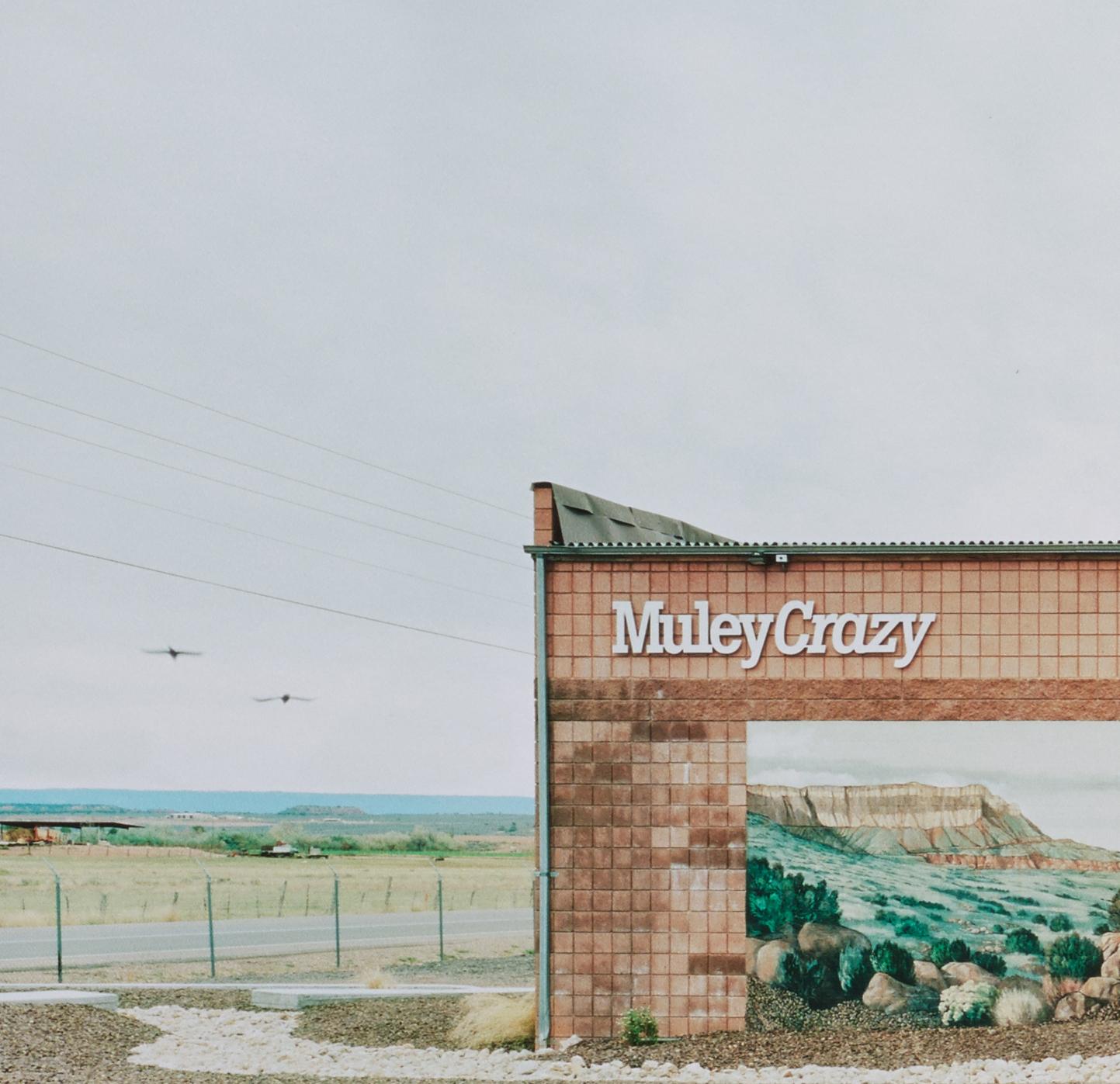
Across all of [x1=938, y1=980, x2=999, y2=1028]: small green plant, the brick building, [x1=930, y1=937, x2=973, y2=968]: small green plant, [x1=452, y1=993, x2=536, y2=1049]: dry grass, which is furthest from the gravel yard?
[x1=930, y1=937, x2=973, y2=968]: small green plant

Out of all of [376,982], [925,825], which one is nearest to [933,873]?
[925,825]

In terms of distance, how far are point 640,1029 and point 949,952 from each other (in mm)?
3776

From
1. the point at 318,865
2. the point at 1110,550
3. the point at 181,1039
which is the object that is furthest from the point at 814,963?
the point at 318,865

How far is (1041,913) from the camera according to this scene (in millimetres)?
18234

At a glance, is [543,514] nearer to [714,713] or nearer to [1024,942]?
[714,713]

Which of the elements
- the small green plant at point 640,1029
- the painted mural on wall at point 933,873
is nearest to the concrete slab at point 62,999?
the small green plant at point 640,1029

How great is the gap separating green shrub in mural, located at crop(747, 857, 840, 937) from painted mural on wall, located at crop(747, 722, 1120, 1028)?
19 mm

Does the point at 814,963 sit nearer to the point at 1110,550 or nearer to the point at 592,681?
the point at 592,681

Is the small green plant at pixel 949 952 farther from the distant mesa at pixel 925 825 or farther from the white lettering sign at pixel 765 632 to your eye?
the white lettering sign at pixel 765 632

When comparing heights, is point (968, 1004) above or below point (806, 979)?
below

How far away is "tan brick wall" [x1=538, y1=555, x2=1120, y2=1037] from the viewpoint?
1827 cm

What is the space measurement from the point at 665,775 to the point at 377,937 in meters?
23.3

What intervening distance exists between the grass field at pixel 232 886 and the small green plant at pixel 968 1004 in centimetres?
3240

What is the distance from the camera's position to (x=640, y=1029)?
58.6 feet
